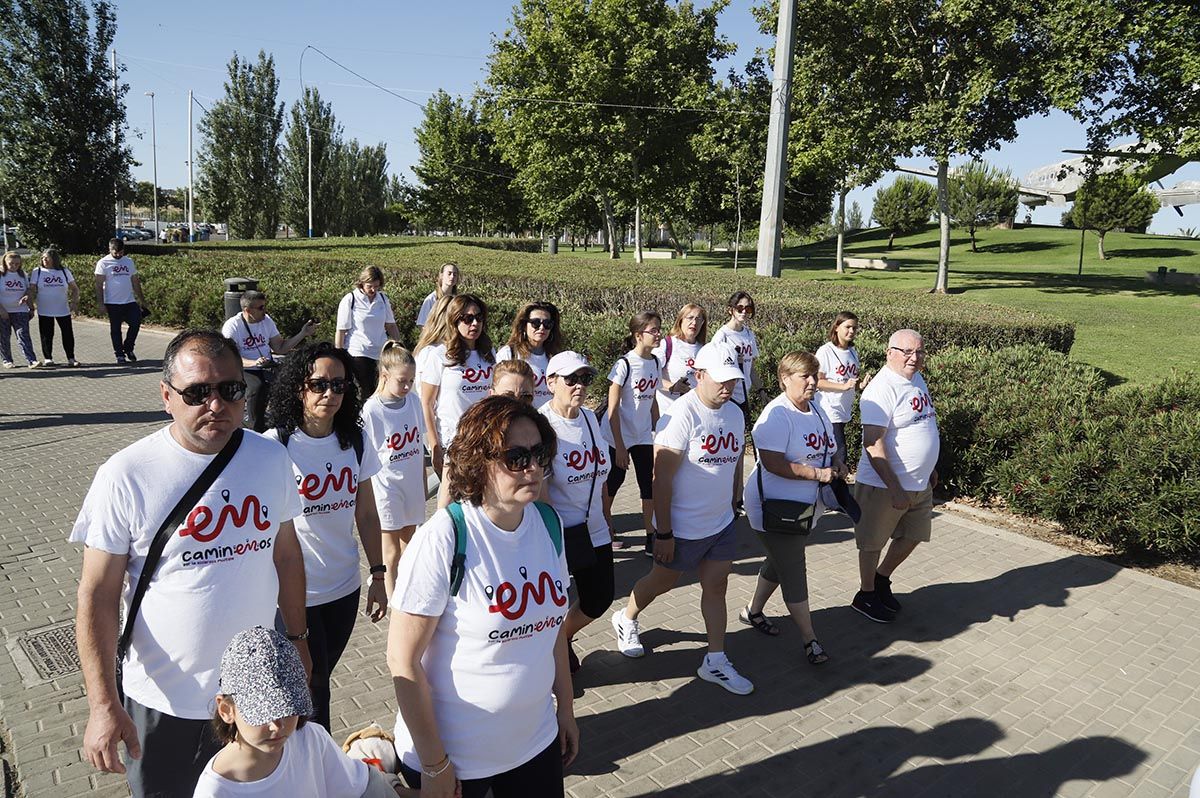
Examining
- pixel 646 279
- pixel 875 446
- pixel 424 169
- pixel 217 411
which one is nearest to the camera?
pixel 217 411

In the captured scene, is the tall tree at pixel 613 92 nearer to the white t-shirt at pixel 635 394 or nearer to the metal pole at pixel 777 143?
the metal pole at pixel 777 143

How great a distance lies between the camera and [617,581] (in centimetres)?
604

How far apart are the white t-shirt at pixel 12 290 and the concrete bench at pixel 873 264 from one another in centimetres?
3409

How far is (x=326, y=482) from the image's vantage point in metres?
3.54

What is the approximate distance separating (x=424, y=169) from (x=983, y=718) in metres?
53.8

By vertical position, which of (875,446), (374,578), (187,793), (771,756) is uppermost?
(875,446)

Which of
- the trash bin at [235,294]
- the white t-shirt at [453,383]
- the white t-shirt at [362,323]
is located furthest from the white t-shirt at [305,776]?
the trash bin at [235,294]

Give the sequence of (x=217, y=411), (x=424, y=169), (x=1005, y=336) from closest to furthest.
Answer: (x=217, y=411) < (x=1005, y=336) < (x=424, y=169)

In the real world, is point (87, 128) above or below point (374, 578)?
above

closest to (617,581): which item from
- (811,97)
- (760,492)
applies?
(760,492)

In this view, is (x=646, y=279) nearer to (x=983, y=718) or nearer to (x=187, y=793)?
(x=983, y=718)

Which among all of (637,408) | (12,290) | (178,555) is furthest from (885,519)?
(12,290)

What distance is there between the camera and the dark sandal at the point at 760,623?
5.30 metres

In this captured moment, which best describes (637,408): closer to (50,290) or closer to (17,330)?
(50,290)
